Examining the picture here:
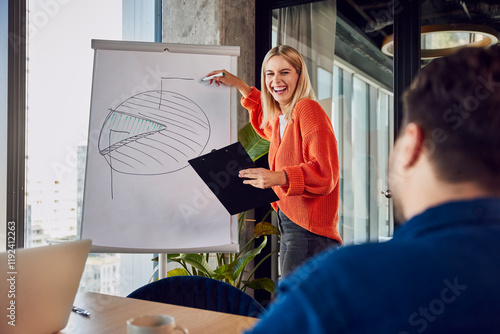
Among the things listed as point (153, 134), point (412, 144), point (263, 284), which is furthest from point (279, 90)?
point (412, 144)

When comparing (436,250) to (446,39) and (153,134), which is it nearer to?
(153,134)

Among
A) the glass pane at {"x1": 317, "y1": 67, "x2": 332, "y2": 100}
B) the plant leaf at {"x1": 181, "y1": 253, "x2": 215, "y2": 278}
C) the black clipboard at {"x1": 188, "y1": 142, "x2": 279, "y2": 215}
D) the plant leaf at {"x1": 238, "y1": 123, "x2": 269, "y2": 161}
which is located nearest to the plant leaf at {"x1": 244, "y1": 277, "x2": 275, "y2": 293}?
the plant leaf at {"x1": 181, "y1": 253, "x2": 215, "y2": 278}

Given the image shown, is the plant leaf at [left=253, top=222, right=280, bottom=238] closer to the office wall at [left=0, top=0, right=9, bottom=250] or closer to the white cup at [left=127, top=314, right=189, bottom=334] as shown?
the office wall at [left=0, top=0, right=9, bottom=250]

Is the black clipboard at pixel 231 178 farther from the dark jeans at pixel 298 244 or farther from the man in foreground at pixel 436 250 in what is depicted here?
the man in foreground at pixel 436 250

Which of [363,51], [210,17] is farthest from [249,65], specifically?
[363,51]

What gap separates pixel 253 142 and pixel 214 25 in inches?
35.1

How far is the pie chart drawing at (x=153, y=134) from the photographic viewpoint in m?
2.04

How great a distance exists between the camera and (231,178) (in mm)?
1863

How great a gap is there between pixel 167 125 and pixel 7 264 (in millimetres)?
1324

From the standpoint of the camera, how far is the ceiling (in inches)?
107

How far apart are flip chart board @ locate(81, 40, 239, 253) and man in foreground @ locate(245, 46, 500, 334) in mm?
1641

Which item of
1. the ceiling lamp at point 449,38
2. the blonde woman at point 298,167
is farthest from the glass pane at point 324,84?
the blonde woman at point 298,167

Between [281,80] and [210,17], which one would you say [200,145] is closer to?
[281,80]

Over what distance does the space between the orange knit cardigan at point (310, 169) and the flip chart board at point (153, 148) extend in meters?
0.31
